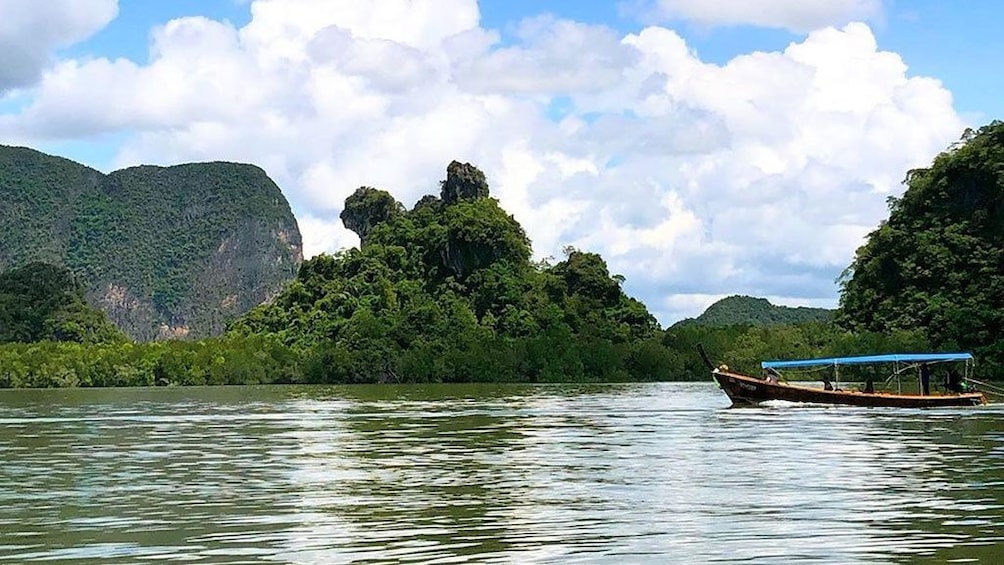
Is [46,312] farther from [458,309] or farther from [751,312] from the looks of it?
[751,312]

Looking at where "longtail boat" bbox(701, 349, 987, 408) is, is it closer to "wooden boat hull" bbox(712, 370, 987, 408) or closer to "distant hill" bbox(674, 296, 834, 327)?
"wooden boat hull" bbox(712, 370, 987, 408)

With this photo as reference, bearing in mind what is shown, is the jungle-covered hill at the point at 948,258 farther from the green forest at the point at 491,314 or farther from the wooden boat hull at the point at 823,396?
the wooden boat hull at the point at 823,396

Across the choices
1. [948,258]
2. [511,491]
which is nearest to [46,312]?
[948,258]

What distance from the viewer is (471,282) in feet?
294

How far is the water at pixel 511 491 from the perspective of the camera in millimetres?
12125

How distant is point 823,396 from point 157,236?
12547 centimetres

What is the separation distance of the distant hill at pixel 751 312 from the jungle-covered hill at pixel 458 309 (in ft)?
155

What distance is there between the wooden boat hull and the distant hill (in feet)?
330

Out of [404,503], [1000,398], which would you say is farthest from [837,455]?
A: [1000,398]

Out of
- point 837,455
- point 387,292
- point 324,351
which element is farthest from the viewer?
point 387,292

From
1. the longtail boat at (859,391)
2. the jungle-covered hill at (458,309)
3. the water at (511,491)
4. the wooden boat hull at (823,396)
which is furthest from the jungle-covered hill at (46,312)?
the water at (511,491)

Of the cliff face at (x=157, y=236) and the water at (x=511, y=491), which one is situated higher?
the cliff face at (x=157, y=236)

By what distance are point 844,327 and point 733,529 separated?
55.8m

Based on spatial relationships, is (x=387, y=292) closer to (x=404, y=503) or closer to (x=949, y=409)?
(x=949, y=409)
